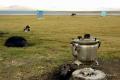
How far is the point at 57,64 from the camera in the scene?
13664mm

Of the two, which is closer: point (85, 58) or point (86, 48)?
point (86, 48)

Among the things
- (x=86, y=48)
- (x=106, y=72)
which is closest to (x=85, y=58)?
(x=86, y=48)

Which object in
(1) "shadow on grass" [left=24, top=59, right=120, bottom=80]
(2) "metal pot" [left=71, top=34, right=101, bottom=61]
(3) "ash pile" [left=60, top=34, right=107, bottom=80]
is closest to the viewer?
(3) "ash pile" [left=60, top=34, right=107, bottom=80]

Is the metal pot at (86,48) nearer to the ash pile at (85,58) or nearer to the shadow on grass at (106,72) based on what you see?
the ash pile at (85,58)

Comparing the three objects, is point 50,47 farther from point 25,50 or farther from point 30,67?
point 30,67

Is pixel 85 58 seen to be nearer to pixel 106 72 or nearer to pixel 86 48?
pixel 86 48

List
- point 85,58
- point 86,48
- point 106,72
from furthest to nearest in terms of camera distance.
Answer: point 106,72 → point 85,58 → point 86,48


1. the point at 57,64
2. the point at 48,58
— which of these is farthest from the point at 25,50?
the point at 57,64

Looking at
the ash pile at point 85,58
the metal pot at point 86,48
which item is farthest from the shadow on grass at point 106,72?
the metal pot at point 86,48

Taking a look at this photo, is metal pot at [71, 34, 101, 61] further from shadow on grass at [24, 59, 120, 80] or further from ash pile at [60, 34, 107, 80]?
shadow on grass at [24, 59, 120, 80]

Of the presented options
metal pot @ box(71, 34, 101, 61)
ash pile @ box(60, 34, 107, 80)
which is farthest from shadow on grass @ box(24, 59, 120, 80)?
metal pot @ box(71, 34, 101, 61)

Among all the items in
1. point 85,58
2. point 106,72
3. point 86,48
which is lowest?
point 106,72

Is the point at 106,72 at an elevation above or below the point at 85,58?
below

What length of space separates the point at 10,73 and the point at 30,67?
114 centimetres
